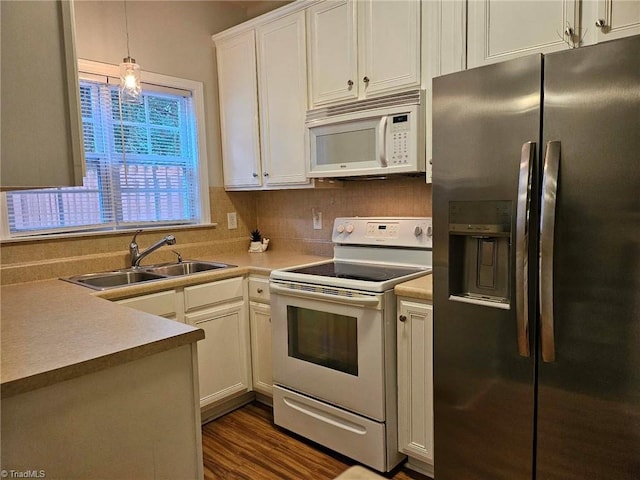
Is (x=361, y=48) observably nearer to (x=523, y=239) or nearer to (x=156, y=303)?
(x=523, y=239)

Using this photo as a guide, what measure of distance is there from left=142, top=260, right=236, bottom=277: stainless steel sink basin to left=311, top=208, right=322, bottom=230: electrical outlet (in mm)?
708

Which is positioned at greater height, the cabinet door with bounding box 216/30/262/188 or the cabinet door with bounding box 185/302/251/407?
the cabinet door with bounding box 216/30/262/188

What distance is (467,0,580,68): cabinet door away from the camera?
175 cm

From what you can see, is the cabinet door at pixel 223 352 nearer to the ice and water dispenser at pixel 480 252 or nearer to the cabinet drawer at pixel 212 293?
the cabinet drawer at pixel 212 293

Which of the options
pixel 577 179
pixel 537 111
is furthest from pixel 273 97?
pixel 577 179

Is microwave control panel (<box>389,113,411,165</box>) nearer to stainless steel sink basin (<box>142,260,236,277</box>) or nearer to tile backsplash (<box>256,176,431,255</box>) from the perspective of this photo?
tile backsplash (<box>256,176,431,255</box>)

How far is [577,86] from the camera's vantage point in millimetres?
1383

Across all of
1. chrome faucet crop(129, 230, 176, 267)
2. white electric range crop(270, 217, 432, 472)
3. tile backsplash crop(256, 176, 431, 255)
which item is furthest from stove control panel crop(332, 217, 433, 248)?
chrome faucet crop(129, 230, 176, 267)

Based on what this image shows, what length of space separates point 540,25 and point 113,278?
2529 mm

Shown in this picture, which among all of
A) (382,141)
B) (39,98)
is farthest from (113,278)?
(39,98)

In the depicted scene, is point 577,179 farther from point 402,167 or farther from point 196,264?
point 196,264

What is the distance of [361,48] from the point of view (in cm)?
241

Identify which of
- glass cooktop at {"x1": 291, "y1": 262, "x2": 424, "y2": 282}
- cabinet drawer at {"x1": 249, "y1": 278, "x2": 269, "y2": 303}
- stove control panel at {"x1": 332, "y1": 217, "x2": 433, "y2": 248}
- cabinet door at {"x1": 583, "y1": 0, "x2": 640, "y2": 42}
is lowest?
cabinet drawer at {"x1": 249, "y1": 278, "x2": 269, "y2": 303}

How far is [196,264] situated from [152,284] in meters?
0.69
